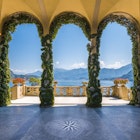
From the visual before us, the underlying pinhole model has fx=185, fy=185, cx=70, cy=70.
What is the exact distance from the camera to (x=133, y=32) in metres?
9.02

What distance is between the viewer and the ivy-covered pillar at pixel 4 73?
28.3 ft

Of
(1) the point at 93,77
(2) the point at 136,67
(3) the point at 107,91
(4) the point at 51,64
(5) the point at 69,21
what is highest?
(5) the point at 69,21

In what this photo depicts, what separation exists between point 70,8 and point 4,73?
14.3ft

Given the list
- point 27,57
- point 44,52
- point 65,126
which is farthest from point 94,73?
point 27,57

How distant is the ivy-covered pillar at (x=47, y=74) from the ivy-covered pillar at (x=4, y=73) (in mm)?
1643

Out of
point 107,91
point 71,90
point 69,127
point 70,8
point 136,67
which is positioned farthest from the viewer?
point 71,90

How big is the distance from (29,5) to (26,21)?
95 centimetres

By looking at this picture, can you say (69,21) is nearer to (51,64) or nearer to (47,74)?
(51,64)

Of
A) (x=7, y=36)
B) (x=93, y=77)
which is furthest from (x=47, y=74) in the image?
(x=7, y=36)

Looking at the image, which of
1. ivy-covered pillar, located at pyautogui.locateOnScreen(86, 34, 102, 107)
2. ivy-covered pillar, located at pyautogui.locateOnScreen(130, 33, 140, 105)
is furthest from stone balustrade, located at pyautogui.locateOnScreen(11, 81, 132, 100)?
ivy-covered pillar, located at pyautogui.locateOnScreen(86, 34, 102, 107)

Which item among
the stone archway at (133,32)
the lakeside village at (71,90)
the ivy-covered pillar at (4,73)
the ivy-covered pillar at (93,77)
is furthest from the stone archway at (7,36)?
the stone archway at (133,32)

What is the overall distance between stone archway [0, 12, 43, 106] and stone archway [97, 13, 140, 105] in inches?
122

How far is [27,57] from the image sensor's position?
24.4m

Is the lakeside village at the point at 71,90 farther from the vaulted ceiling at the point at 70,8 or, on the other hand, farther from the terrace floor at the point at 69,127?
the terrace floor at the point at 69,127
